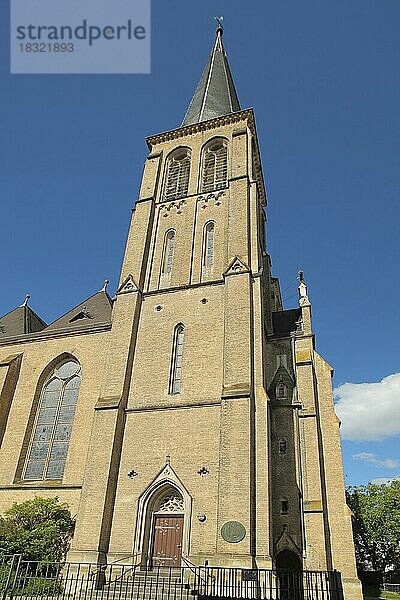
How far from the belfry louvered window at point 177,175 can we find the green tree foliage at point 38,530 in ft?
56.6

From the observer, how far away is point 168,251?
24.8 m

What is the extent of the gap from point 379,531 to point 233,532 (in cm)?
2944

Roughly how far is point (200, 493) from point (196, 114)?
25646mm

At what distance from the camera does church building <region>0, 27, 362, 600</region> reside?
16531 mm

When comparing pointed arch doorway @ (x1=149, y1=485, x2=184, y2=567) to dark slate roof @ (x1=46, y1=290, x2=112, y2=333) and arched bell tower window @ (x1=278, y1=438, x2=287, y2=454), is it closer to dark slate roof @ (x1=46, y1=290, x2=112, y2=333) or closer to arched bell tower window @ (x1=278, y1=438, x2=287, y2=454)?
arched bell tower window @ (x1=278, y1=438, x2=287, y2=454)

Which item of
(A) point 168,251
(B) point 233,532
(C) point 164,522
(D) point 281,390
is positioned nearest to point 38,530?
(C) point 164,522

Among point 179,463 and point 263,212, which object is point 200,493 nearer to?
point 179,463

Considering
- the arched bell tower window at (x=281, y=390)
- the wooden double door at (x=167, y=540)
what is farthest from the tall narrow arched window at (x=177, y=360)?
the arched bell tower window at (x=281, y=390)

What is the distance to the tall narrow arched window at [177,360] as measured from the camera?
19.8 metres

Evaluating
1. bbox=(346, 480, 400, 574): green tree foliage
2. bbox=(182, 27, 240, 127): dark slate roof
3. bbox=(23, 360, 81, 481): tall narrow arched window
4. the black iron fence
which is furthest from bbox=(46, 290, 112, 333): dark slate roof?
bbox=(346, 480, 400, 574): green tree foliage

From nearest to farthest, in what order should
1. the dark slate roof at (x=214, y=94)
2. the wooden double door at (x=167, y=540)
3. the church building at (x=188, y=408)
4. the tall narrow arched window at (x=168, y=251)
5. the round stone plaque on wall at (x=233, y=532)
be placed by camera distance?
1. the round stone plaque on wall at (x=233, y=532)
2. the wooden double door at (x=167, y=540)
3. the church building at (x=188, y=408)
4. the tall narrow arched window at (x=168, y=251)
5. the dark slate roof at (x=214, y=94)

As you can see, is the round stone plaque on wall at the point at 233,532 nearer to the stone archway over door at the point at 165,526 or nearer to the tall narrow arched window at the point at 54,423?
the stone archway over door at the point at 165,526

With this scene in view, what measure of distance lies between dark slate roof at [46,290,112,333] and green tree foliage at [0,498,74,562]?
8.94m

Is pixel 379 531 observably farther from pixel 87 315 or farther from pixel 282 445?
pixel 87 315
